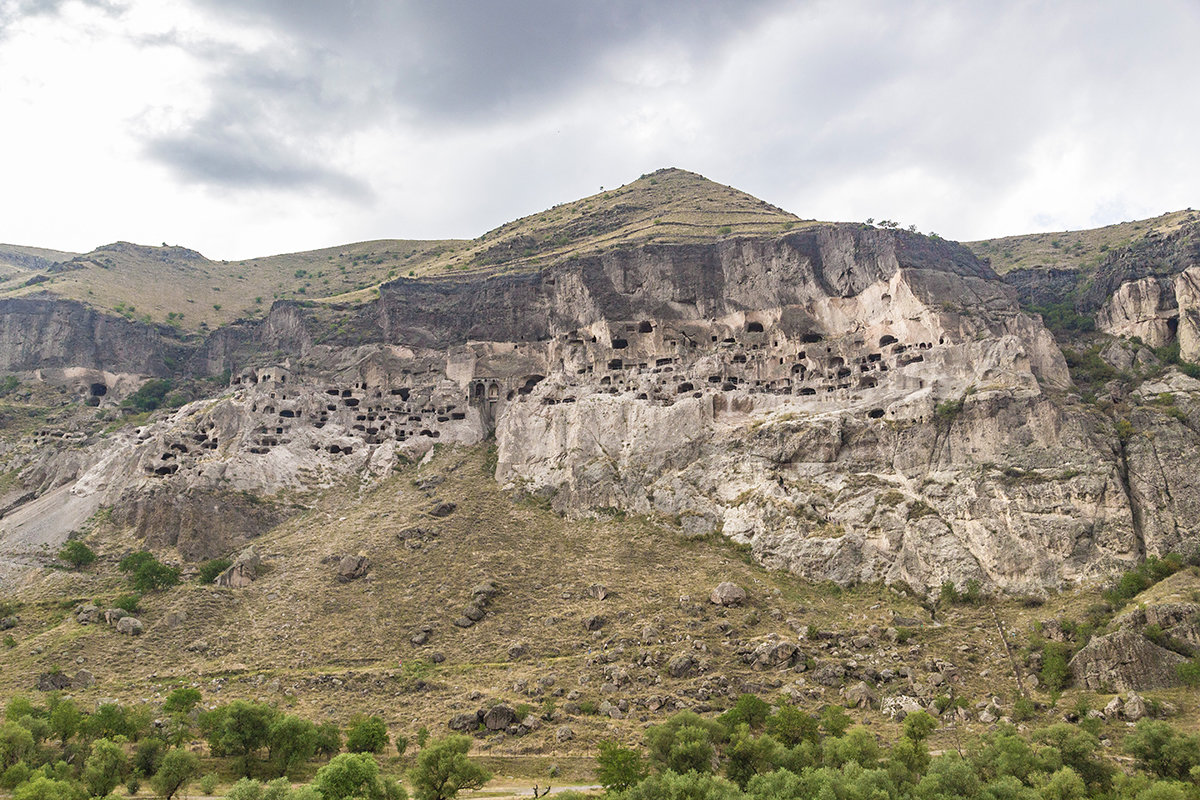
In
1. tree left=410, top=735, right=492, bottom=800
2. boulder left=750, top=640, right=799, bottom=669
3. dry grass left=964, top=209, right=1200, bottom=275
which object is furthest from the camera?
dry grass left=964, top=209, right=1200, bottom=275

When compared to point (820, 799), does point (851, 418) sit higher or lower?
higher

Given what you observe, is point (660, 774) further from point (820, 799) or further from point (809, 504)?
point (809, 504)

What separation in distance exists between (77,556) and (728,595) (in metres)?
47.7

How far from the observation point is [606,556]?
57.2 metres

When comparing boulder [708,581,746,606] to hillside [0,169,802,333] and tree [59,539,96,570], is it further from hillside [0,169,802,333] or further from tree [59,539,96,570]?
hillside [0,169,802,333]

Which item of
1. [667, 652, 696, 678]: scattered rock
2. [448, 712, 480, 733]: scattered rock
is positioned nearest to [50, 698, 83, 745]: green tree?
[448, 712, 480, 733]: scattered rock

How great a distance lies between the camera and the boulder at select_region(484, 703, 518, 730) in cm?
4034

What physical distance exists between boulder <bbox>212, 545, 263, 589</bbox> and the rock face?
53.1 meters

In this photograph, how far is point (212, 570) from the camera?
5534 centimetres

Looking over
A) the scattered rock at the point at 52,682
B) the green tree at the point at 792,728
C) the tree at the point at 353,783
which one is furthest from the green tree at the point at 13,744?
the green tree at the point at 792,728

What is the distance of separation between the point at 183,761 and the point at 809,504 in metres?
42.4

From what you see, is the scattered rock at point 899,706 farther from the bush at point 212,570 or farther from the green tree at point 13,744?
the bush at point 212,570

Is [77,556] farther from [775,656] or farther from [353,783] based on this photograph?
[775,656]

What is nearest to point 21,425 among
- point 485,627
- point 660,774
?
point 485,627
